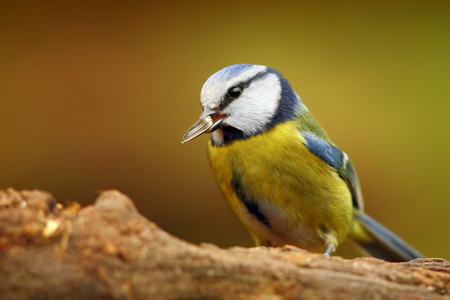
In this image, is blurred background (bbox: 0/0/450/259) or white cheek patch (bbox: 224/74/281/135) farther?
blurred background (bbox: 0/0/450/259)

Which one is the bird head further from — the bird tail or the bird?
the bird tail

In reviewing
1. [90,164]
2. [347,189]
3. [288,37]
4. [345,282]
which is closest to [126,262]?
[345,282]

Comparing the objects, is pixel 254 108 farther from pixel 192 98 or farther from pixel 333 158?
pixel 192 98

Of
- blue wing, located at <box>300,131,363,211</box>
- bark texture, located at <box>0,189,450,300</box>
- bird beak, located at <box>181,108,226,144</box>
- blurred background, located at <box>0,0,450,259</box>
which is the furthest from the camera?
blurred background, located at <box>0,0,450,259</box>

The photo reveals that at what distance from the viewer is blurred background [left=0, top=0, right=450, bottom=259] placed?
3.13 meters

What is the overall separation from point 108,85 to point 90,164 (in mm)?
489

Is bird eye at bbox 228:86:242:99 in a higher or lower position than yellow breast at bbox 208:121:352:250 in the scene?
higher

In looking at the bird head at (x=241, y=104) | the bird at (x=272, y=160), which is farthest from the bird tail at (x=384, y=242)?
the bird head at (x=241, y=104)

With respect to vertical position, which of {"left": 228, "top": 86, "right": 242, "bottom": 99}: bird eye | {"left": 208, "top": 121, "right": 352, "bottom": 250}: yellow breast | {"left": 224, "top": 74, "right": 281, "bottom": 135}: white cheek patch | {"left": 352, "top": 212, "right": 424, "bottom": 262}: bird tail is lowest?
{"left": 352, "top": 212, "right": 424, "bottom": 262}: bird tail

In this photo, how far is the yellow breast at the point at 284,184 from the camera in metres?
1.57

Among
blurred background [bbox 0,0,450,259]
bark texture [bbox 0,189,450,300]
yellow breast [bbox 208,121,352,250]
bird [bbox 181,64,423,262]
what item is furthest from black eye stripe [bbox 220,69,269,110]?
blurred background [bbox 0,0,450,259]

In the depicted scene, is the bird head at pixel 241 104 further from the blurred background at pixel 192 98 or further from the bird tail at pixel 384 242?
the blurred background at pixel 192 98

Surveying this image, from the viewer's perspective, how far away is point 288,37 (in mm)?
3215

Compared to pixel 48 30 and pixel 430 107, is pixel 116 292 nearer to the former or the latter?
pixel 48 30
